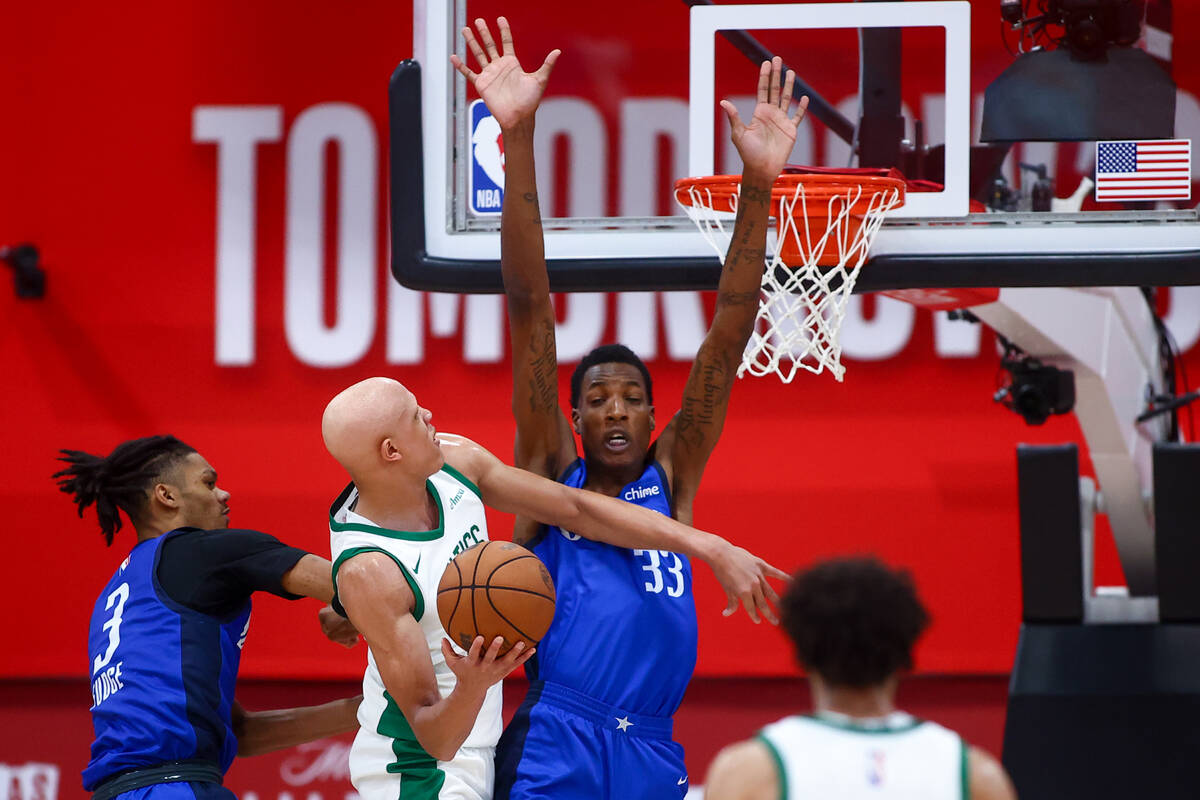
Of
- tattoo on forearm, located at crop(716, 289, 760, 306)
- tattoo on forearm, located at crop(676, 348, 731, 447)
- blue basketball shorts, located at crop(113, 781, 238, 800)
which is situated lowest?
blue basketball shorts, located at crop(113, 781, 238, 800)

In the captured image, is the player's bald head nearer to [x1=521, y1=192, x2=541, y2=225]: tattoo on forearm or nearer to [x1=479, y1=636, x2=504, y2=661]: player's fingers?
[x1=479, y1=636, x2=504, y2=661]: player's fingers

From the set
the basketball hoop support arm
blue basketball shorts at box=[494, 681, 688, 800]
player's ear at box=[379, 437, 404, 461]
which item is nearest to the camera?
player's ear at box=[379, 437, 404, 461]

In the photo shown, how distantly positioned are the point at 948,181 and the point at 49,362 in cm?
465

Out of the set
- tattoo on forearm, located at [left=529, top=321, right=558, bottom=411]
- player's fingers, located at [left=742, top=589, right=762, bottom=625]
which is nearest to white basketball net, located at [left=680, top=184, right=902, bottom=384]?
tattoo on forearm, located at [left=529, top=321, right=558, bottom=411]

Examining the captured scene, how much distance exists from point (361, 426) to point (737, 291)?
3.39 feet

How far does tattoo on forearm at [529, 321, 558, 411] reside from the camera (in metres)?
3.44

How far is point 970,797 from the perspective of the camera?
197 cm

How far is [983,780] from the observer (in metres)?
1.98

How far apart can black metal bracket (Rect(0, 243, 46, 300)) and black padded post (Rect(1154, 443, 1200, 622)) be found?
506 centimetres

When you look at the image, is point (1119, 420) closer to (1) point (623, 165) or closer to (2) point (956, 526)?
(2) point (956, 526)

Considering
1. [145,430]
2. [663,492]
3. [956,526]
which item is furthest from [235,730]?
[956,526]

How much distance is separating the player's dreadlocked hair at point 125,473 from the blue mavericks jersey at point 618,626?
1.03 meters

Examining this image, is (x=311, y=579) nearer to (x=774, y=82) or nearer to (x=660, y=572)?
(x=660, y=572)

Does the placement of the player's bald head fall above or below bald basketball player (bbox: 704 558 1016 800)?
above
